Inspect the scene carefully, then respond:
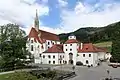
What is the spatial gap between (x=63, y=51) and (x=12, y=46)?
104 ft

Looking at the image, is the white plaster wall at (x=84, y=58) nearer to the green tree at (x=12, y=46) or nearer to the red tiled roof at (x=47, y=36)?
the red tiled roof at (x=47, y=36)

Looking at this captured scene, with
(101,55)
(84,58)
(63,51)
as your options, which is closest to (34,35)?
(63,51)

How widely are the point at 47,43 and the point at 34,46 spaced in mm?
6990

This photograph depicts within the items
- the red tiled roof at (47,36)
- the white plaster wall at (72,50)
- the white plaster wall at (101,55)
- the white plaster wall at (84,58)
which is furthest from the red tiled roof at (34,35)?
the white plaster wall at (101,55)

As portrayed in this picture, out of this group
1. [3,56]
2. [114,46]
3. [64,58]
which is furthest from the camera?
[64,58]

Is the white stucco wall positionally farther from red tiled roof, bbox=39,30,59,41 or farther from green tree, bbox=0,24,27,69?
green tree, bbox=0,24,27,69

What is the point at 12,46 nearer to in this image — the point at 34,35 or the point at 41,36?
the point at 34,35

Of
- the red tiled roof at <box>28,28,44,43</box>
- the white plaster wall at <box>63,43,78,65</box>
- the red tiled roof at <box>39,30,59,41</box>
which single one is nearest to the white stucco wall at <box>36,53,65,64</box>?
the white plaster wall at <box>63,43,78,65</box>

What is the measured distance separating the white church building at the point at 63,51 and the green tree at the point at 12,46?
776 inches

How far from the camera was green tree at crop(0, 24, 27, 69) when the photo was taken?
6025 cm

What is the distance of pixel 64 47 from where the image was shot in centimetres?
9088

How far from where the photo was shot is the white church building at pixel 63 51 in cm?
8406

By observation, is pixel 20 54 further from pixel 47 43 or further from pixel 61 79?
pixel 47 43

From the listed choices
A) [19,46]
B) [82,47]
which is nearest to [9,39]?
Result: [19,46]
